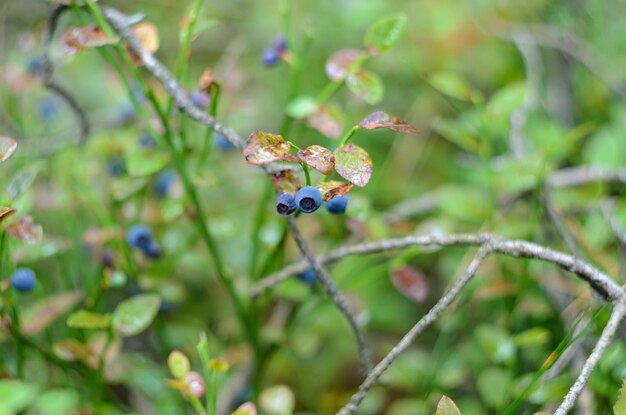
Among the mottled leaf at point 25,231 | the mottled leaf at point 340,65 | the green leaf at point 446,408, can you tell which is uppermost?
the mottled leaf at point 340,65

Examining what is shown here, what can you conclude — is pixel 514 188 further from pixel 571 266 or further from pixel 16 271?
pixel 16 271

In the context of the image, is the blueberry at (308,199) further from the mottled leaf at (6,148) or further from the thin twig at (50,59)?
the thin twig at (50,59)

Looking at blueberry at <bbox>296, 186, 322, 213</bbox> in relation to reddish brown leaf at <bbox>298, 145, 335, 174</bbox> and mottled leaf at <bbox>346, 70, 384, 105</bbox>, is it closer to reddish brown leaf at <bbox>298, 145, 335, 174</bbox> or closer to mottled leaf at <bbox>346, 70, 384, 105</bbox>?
reddish brown leaf at <bbox>298, 145, 335, 174</bbox>

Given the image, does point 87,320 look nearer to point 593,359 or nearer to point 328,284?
point 328,284

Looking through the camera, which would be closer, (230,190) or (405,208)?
(405,208)

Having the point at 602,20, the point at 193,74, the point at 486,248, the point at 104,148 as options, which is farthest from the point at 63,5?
the point at 602,20

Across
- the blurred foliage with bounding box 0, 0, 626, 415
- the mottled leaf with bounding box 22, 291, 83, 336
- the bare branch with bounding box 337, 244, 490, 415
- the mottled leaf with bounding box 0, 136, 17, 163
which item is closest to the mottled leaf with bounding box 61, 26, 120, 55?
the blurred foliage with bounding box 0, 0, 626, 415

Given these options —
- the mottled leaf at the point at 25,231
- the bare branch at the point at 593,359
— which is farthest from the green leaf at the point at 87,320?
the bare branch at the point at 593,359
